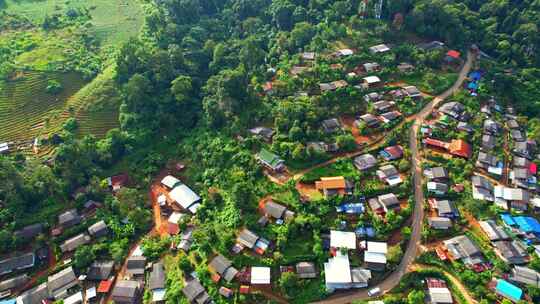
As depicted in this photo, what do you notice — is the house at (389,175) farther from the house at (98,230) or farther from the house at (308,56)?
the house at (98,230)

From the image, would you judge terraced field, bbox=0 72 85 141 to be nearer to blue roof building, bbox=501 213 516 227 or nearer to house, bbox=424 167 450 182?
house, bbox=424 167 450 182

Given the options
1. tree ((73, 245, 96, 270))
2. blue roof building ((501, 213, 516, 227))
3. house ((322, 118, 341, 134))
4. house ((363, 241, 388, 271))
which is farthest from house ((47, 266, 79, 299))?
blue roof building ((501, 213, 516, 227))

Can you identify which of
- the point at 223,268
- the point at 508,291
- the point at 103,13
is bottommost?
the point at 508,291

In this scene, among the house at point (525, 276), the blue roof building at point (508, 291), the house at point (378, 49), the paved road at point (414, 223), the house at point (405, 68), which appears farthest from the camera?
the house at point (378, 49)

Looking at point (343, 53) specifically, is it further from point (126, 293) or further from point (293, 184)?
point (126, 293)

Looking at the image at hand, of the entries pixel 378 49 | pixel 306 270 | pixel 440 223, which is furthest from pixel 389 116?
pixel 306 270

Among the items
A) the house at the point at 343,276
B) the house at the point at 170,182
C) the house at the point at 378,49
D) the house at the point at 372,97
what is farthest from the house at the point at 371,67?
the house at the point at 170,182
